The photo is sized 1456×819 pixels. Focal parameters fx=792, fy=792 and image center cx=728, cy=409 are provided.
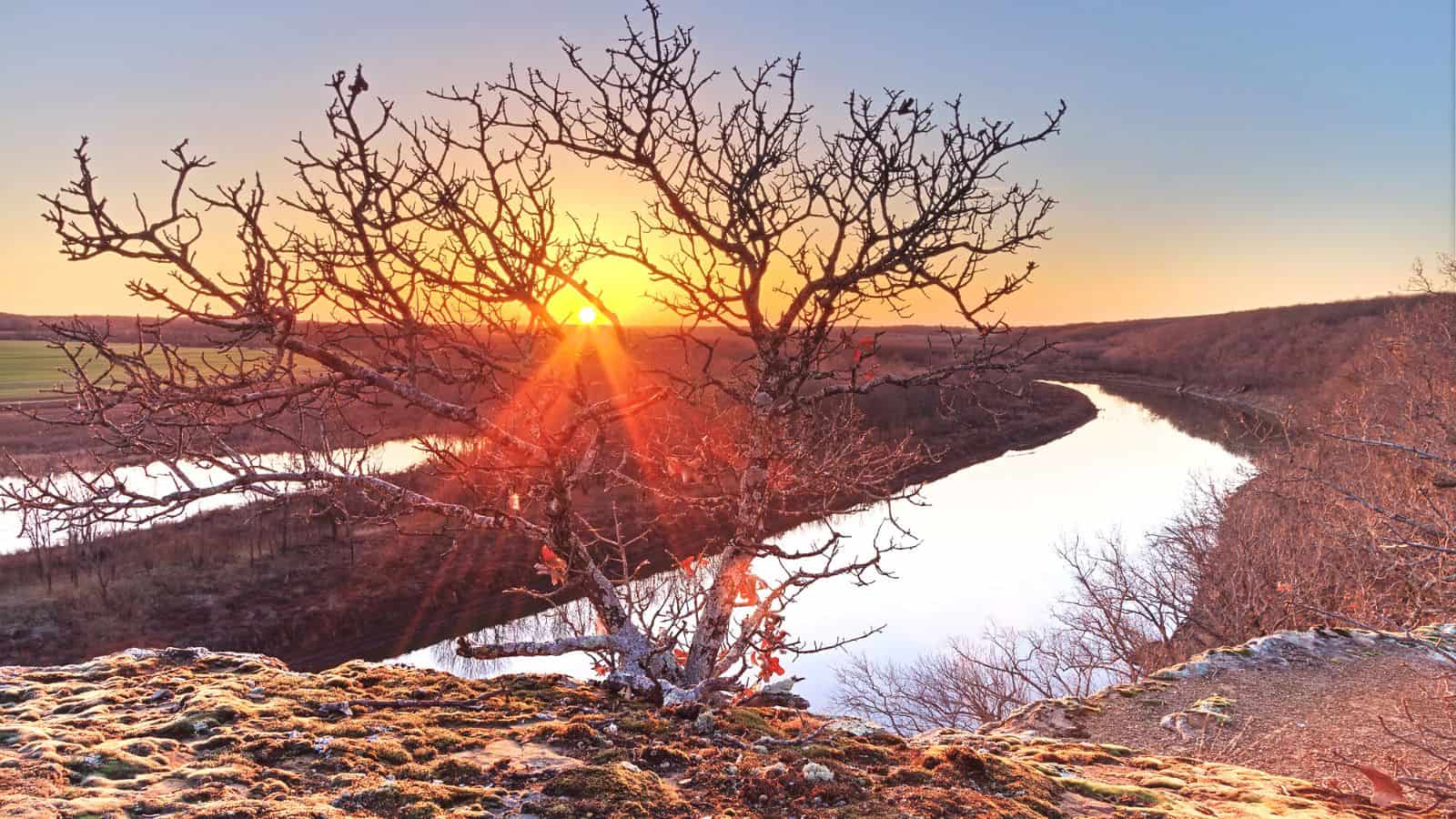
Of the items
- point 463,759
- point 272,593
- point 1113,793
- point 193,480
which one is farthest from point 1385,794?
point 193,480

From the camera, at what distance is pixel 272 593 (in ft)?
72.2

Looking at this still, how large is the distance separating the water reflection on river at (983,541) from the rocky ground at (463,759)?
753cm

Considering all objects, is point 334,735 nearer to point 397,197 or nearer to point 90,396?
point 90,396

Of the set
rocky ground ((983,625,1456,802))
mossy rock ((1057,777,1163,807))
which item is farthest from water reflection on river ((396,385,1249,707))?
mossy rock ((1057,777,1163,807))

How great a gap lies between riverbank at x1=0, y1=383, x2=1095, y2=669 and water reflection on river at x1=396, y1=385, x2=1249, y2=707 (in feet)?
6.23

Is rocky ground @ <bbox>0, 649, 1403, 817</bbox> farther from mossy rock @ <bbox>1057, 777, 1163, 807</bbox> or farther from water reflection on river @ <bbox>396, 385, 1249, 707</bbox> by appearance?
water reflection on river @ <bbox>396, 385, 1249, 707</bbox>

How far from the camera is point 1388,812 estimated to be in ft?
16.5

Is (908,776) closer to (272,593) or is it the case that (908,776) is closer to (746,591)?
(746,591)

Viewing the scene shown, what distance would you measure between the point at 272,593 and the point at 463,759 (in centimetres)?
2178

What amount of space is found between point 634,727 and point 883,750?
1.36 m

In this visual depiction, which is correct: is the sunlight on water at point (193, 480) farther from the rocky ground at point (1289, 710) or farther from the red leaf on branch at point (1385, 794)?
the red leaf on branch at point (1385, 794)

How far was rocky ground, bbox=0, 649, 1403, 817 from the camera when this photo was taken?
3.32 metres

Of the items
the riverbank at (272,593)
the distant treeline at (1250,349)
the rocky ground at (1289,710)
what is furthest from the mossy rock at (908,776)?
the distant treeline at (1250,349)

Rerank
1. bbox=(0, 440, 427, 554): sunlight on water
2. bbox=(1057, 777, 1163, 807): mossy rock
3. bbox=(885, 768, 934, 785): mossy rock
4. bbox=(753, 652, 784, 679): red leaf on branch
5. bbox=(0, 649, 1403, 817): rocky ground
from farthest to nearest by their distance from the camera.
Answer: bbox=(0, 440, 427, 554): sunlight on water → bbox=(753, 652, 784, 679): red leaf on branch → bbox=(1057, 777, 1163, 807): mossy rock → bbox=(885, 768, 934, 785): mossy rock → bbox=(0, 649, 1403, 817): rocky ground
